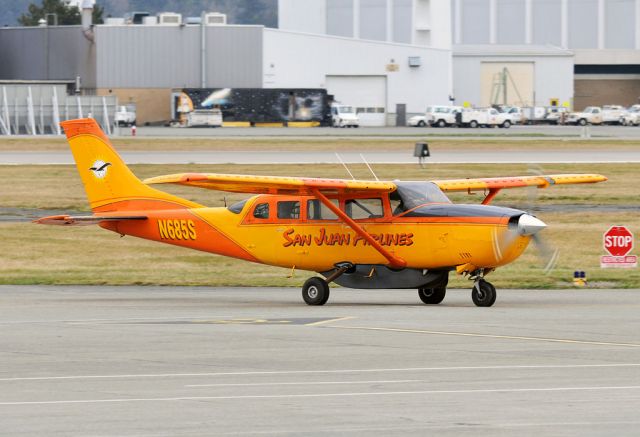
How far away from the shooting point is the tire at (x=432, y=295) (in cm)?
2005

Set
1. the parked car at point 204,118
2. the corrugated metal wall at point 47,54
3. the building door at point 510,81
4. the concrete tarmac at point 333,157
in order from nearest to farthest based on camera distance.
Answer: the concrete tarmac at point 333,157
the parked car at point 204,118
the corrugated metal wall at point 47,54
the building door at point 510,81

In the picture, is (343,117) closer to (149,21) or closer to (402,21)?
(149,21)

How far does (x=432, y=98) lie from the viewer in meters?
107

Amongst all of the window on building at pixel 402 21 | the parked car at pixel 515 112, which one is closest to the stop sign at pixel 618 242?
the parked car at pixel 515 112

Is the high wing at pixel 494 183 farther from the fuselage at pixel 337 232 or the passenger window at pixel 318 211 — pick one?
the passenger window at pixel 318 211

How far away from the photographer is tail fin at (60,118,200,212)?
71.7ft

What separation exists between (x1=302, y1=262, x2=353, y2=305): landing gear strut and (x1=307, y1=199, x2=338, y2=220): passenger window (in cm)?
83

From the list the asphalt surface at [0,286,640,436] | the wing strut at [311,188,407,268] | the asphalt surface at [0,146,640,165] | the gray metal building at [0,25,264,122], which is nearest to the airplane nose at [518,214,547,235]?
the asphalt surface at [0,286,640,436]

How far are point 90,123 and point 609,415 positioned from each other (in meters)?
13.7

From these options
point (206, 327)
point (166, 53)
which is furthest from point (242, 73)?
point (206, 327)

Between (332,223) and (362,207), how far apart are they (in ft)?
1.86

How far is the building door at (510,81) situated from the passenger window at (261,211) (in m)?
96.7

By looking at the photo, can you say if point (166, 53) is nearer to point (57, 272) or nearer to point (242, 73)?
point (242, 73)

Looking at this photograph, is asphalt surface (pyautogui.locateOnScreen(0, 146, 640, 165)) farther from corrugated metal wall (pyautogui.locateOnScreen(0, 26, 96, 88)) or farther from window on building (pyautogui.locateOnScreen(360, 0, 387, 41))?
window on building (pyautogui.locateOnScreen(360, 0, 387, 41))
